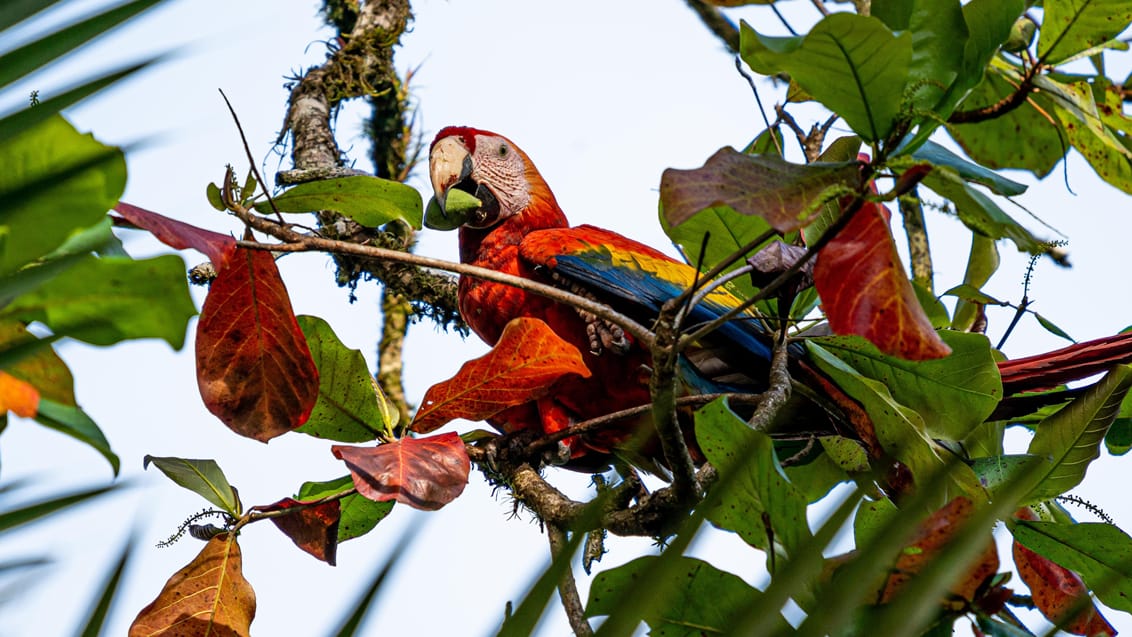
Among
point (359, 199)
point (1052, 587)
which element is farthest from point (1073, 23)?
point (359, 199)

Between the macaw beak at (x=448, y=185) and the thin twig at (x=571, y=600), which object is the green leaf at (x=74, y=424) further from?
the macaw beak at (x=448, y=185)

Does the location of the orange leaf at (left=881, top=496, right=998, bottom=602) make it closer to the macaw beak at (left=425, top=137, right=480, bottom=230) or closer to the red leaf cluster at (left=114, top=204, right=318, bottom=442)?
the red leaf cluster at (left=114, top=204, right=318, bottom=442)

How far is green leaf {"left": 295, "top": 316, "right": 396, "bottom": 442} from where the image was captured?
1.42 metres

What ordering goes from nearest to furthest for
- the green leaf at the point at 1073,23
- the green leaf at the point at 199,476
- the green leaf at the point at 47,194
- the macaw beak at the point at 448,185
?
the green leaf at the point at 47,194
the green leaf at the point at 1073,23
the green leaf at the point at 199,476
the macaw beak at the point at 448,185

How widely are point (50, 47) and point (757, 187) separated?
2.12 ft

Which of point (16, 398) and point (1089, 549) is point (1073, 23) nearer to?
point (1089, 549)

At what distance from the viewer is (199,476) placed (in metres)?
1.40

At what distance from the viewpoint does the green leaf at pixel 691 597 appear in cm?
107

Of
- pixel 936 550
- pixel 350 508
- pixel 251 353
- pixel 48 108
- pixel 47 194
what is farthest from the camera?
pixel 350 508

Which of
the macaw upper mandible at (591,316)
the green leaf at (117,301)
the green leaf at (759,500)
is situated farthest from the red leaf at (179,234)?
the macaw upper mandible at (591,316)

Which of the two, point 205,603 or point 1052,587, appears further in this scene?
point 1052,587

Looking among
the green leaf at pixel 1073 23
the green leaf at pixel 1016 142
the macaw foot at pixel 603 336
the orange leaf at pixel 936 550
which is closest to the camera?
the orange leaf at pixel 936 550

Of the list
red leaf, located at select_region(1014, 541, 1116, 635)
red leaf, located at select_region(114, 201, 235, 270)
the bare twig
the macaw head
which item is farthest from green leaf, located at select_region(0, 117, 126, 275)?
the bare twig

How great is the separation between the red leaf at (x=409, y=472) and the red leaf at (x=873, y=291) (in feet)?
1.72
